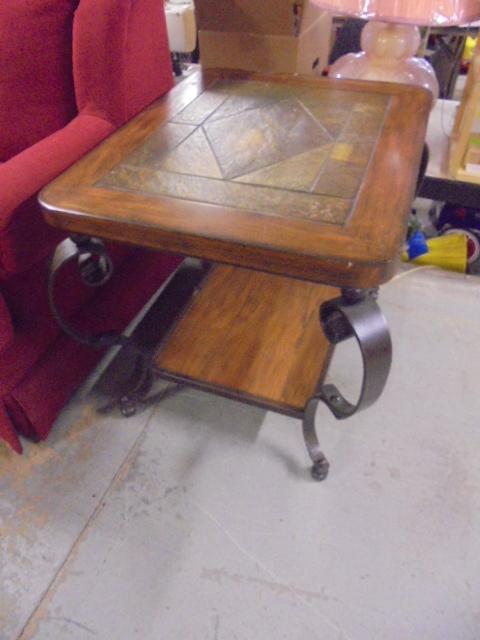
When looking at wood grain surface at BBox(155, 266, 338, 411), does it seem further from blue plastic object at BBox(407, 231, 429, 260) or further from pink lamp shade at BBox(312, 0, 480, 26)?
pink lamp shade at BBox(312, 0, 480, 26)

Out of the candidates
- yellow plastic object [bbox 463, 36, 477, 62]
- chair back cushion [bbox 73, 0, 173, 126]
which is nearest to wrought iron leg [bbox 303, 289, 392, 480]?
chair back cushion [bbox 73, 0, 173, 126]

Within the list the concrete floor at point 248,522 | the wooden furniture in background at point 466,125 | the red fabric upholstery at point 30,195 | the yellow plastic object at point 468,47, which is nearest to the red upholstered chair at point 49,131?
the red fabric upholstery at point 30,195

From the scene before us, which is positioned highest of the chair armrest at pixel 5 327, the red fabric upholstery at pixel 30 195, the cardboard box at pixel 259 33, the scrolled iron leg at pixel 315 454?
the cardboard box at pixel 259 33

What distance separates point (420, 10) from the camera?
97cm

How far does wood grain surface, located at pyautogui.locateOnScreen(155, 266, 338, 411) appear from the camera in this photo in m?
0.91

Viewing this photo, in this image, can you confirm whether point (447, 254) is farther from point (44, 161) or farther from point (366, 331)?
point (44, 161)

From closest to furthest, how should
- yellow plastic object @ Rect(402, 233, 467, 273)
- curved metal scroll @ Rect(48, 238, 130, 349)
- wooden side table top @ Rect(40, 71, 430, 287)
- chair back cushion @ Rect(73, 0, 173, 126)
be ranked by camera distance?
wooden side table top @ Rect(40, 71, 430, 287) → curved metal scroll @ Rect(48, 238, 130, 349) → chair back cushion @ Rect(73, 0, 173, 126) → yellow plastic object @ Rect(402, 233, 467, 273)

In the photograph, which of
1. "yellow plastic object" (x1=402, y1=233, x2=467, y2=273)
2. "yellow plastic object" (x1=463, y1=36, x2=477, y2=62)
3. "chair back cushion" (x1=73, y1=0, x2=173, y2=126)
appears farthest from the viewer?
"yellow plastic object" (x1=463, y1=36, x2=477, y2=62)

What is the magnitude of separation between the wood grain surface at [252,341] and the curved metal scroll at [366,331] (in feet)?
0.74

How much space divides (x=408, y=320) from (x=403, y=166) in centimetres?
61

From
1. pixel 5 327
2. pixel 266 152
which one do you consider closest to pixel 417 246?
pixel 266 152

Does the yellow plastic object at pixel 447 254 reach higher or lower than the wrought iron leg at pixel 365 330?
lower

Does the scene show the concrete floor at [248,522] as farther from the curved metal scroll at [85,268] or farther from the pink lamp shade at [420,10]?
the pink lamp shade at [420,10]

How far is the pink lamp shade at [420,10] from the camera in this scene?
97 centimetres
